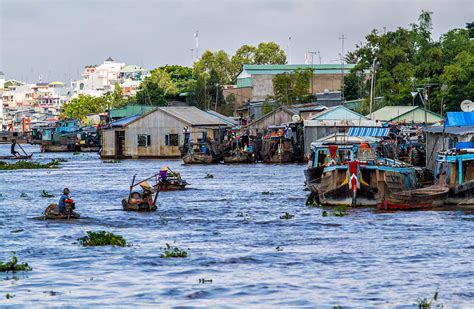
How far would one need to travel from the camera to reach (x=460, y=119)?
41.7m

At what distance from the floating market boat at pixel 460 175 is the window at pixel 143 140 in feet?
161

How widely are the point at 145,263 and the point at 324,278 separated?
4.77 m

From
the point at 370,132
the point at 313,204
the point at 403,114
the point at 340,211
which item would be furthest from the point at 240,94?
the point at 340,211

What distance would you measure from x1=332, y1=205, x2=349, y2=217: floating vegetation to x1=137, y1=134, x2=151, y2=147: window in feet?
159

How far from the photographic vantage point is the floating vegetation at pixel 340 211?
3434 cm

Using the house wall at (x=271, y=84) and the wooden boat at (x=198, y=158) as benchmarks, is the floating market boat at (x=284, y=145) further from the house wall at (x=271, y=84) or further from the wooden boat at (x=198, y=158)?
the house wall at (x=271, y=84)

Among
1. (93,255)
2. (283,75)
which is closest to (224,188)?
(93,255)

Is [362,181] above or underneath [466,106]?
underneath

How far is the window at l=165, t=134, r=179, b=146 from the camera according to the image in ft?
271

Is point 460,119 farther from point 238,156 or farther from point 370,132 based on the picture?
point 238,156

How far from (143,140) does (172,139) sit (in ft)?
8.99

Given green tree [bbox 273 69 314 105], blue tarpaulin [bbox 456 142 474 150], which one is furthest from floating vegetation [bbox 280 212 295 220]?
green tree [bbox 273 69 314 105]

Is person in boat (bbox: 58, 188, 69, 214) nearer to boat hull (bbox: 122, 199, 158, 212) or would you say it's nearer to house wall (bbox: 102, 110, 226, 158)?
boat hull (bbox: 122, 199, 158, 212)

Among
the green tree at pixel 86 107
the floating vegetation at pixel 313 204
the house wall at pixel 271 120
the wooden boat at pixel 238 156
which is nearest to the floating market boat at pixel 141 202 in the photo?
the floating vegetation at pixel 313 204
